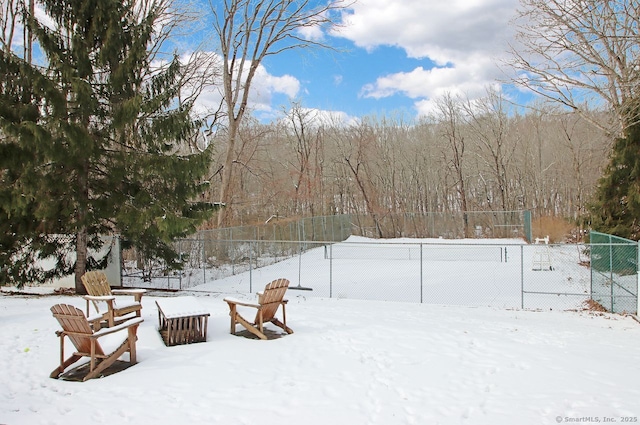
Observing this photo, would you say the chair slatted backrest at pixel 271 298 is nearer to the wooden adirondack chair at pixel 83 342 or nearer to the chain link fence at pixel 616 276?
the wooden adirondack chair at pixel 83 342

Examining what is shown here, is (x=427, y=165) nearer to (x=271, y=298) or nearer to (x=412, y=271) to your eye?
(x=412, y=271)

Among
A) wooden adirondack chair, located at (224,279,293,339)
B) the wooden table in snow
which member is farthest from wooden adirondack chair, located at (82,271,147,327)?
wooden adirondack chair, located at (224,279,293,339)

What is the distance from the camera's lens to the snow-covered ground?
4.43 metres

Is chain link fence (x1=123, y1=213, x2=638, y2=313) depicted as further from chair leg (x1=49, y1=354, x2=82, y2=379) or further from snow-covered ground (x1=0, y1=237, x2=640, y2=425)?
chair leg (x1=49, y1=354, x2=82, y2=379)

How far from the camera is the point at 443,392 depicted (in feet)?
16.3

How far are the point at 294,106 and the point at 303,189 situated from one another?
27.4 feet

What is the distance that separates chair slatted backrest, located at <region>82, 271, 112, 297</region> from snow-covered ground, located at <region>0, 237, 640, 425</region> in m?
0.91

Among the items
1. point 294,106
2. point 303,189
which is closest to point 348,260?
point 303,189

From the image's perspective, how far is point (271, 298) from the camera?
771cm

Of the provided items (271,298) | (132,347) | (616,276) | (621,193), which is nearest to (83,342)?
(132,347)

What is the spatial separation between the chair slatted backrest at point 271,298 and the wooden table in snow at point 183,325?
94 centimetres

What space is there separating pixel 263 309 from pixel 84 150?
A: 24.1ft

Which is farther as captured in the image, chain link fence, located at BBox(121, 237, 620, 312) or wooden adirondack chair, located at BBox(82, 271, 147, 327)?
chain link fence, located at BBox(121, 237, 620, 312)

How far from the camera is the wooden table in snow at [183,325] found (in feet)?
22.6
